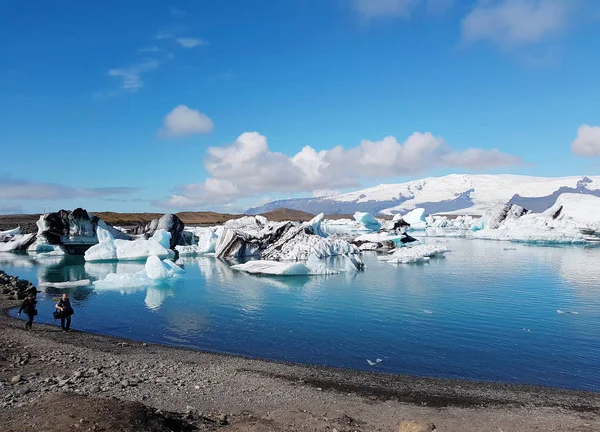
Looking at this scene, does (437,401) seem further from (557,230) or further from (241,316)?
(557,230)

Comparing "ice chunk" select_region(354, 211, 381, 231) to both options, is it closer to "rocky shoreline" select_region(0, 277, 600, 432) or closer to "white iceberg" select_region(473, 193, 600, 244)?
"white iceberg" select_region(473, 193, 600, 244)

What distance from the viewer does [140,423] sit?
6.35 meters

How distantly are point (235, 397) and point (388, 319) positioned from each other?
341 inches

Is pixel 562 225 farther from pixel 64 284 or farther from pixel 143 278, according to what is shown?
pixel 64 284

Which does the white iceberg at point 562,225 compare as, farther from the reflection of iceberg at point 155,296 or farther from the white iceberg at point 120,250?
the reflection of iceberg at point 155,296

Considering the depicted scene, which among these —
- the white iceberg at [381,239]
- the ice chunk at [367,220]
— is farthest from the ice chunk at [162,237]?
the ice chunk at [367,220]

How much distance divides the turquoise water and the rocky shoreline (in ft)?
4.67

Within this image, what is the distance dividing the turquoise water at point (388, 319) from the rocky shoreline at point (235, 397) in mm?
1423

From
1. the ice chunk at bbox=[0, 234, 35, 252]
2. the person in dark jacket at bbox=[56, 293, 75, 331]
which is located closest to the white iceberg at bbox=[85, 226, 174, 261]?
the ice chunk at bbox=[0, 234, 35, 252]

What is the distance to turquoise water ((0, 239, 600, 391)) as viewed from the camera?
11977mm

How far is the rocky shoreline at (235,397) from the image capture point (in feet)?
22.1

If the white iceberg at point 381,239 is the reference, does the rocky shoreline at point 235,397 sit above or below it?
below

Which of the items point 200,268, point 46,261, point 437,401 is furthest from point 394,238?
Answer: point 437,401

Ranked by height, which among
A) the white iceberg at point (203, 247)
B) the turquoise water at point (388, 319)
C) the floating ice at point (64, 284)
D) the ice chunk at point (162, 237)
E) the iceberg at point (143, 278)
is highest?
the ice chunk at point (162, 237)
